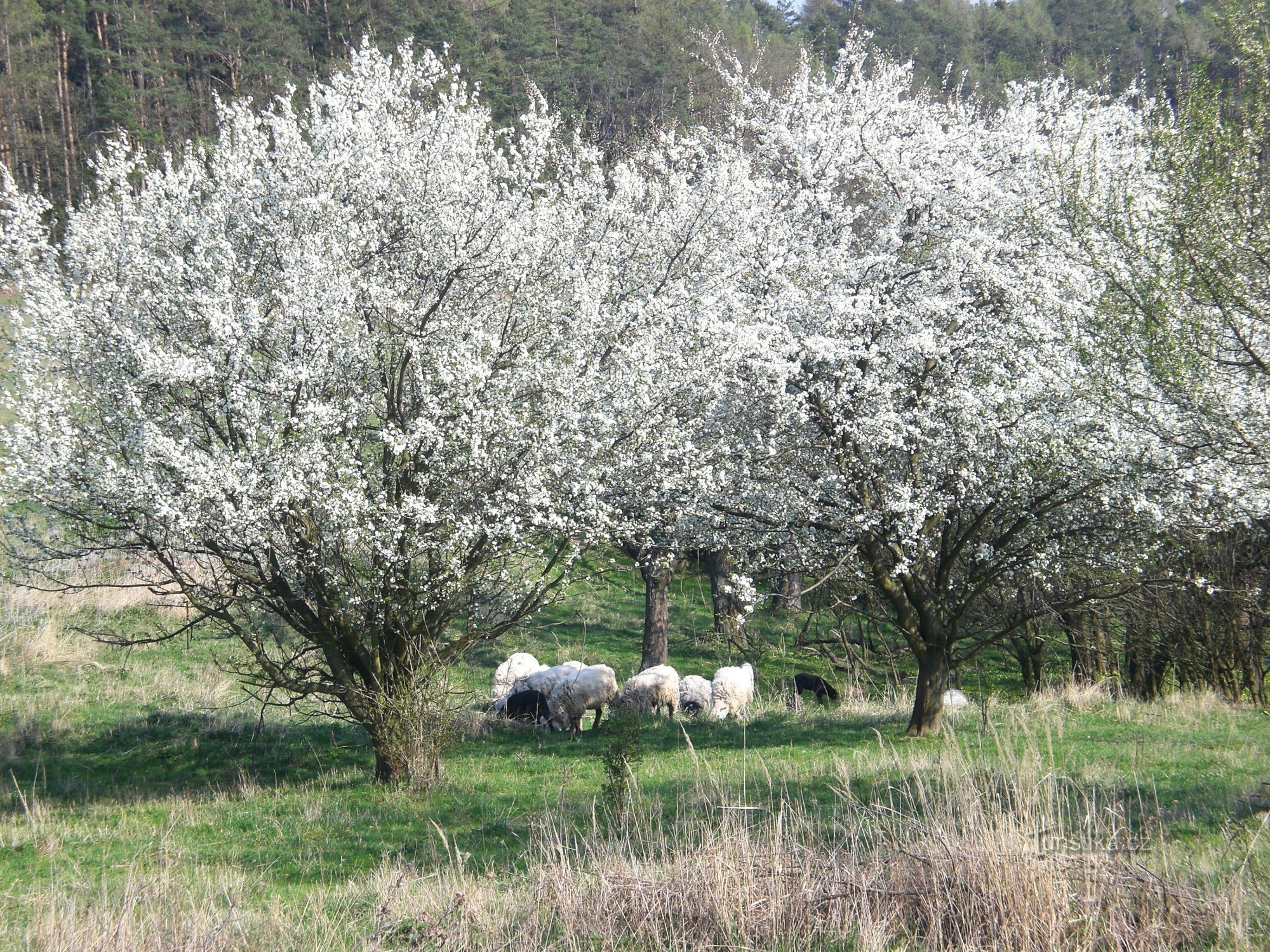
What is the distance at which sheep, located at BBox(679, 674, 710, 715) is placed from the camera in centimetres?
1681

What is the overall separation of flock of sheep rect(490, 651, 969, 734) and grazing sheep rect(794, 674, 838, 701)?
0.5 inches

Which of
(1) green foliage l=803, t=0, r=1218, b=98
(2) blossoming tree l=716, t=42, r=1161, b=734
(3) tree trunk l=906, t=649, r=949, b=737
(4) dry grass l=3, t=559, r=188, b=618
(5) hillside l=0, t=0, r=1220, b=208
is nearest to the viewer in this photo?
(2) blossoming tree l=716, t=42, r=1161, b=734

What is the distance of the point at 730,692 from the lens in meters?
16.6

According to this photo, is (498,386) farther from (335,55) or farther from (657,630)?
(335,55)

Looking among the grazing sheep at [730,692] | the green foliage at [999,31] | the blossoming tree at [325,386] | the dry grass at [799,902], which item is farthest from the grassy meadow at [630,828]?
the green foliage at [999,31]

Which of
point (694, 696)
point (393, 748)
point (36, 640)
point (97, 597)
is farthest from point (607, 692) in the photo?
point (97, 597)

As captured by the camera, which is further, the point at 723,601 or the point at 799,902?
the point at 723,601

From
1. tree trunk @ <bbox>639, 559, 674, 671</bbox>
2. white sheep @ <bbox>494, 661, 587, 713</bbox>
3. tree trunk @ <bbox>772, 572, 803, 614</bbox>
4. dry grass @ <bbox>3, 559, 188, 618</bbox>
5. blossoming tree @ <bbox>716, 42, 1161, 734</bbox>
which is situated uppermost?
blossoming tree @ <bbox>716, 42, 1161, 734</bbox>

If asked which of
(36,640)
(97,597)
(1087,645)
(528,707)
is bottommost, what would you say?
(528,707)

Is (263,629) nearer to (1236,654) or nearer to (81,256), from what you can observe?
(81,256)

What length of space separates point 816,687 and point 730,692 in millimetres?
1958

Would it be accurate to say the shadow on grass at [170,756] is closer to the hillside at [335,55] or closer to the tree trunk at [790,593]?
the tree trunk at [790,593]

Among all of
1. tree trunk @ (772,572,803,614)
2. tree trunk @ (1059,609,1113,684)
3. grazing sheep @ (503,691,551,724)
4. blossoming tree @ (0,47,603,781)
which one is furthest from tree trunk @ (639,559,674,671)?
tree trunk @ (1059,609,1113,684)

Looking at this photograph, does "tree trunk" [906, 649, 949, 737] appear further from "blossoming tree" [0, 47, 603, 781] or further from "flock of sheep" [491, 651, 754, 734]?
"blossoming tree" [0, 47, 603, 781]
